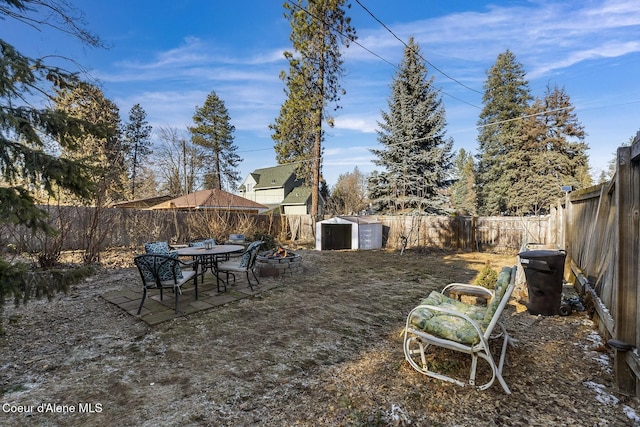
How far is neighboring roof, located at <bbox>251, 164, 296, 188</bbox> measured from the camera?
27469 millimetres

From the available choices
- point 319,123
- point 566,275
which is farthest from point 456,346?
point 319,123

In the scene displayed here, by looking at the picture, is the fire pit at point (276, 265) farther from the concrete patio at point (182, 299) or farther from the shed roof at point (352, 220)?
the shed roof at point (352, 220)

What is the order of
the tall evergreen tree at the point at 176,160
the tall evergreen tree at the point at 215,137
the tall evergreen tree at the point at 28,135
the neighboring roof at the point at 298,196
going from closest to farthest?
1. the tall evergreen tree at the point at 28,135
2. the tall evergreen tree at the point at 176,160
3. the neighboring roof at the point at 298,196
4. the tall evergreen tree at the point at 215,137

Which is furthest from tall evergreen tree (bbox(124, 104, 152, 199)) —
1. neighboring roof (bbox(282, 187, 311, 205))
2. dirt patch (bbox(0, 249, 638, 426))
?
dirt patch (bbox(0, 249, 638, 426))

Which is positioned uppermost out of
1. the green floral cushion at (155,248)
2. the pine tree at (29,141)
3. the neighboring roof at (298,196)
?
the neighboring roof at (298,196)

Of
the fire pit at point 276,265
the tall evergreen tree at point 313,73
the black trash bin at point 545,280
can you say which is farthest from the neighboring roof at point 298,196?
the black trash bin at point 545,280

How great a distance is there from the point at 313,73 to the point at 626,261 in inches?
554

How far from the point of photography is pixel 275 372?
8.36ft

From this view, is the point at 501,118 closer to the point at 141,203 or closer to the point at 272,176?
the point at 272,176

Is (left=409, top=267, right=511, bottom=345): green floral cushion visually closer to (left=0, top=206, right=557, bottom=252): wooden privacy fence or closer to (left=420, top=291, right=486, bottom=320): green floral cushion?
(left=420, top=291, right=486, bottom=320): green floral cushion

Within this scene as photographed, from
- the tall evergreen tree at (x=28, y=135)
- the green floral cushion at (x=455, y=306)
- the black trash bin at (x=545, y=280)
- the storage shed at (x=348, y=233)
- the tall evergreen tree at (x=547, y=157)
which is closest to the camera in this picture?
the tall evergreen tree at (x=28, y=135)

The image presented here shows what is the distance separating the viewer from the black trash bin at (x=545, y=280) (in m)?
3.84

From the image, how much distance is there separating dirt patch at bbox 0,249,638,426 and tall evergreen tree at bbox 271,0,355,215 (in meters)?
10.8

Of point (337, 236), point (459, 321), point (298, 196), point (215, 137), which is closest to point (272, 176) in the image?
point (298, 196)
